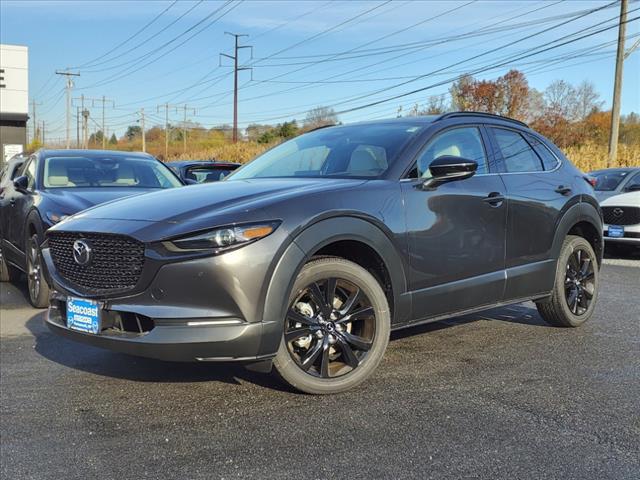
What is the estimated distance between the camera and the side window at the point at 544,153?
5418 millimetres

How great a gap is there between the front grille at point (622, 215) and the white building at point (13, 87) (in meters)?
25.5

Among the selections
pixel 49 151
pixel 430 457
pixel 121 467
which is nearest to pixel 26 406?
pixel 121 467

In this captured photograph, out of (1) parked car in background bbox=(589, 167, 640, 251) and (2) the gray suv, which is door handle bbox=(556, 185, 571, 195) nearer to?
(2) the gray suv

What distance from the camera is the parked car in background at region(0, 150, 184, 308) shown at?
6273 mm

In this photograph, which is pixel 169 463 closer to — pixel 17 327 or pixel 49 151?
pixel 17 327

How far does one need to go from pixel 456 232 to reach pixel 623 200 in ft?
27.5

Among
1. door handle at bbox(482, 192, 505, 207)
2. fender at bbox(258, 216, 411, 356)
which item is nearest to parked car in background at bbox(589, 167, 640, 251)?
door handle at bbox(482, 192, 505, 207)

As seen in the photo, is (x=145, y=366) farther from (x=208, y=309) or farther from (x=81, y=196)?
(x=81, y=196)

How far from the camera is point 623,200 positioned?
37.3 ft

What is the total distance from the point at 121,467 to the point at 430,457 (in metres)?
1.39

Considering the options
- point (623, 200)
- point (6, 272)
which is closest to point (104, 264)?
point (6, 272)

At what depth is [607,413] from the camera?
3.51 metres

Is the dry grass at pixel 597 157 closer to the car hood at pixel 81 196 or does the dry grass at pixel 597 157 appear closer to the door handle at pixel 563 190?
the door handle at pixel 563 190

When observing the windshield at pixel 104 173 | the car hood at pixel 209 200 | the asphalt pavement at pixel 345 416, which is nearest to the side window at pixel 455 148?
the car hood at pixel 209 200
